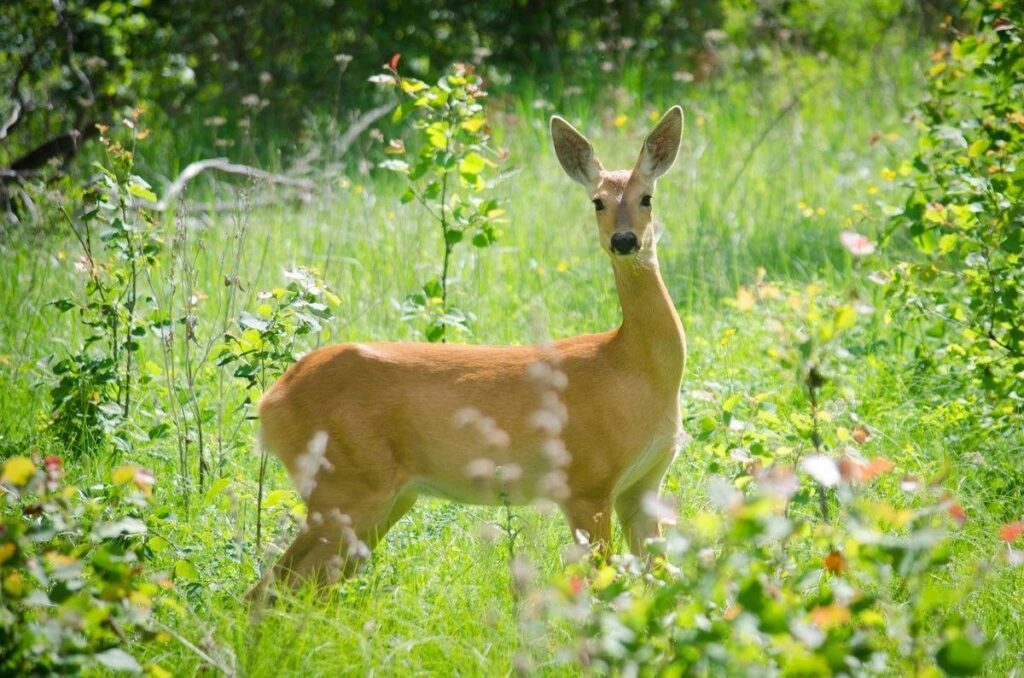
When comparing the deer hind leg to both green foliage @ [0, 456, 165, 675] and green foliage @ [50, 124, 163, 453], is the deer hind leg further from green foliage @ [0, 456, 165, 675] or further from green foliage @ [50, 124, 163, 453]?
green foliage @ [50, 124, 163, 453]

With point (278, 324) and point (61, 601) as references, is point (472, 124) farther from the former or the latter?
point (61, 601)

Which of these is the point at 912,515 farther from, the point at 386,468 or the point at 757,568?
the point at 386,468

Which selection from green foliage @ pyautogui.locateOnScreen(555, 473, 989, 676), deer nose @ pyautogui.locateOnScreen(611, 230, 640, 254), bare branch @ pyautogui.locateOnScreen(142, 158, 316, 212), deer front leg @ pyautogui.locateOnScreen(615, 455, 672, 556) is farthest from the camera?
bare branch @ pyautogui.locateOnScreen(142, 158, 316, 212)

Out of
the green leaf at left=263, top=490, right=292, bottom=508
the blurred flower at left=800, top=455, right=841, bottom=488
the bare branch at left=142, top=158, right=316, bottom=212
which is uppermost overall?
the bare branch at left=142, top=158, right=316, bottom=212

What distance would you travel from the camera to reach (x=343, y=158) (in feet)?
30.7

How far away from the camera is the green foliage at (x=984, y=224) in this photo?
4430 mm

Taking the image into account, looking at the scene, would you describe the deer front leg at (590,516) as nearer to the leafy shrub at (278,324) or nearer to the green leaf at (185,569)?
the leafy shrub at (278,324)

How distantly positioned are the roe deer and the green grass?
16 cm

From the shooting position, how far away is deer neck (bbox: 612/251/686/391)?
4.19 m

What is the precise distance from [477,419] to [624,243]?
72 cm

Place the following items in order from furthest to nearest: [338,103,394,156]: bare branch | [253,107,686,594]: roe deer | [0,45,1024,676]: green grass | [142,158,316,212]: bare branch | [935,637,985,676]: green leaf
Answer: [338,103,394,156]: bare branch → [142,158,316,212]: bare branch → [253,107,686,594]: roe deer → [0,45,1024,676]: green grass → [935,637,985,676]: green leaf

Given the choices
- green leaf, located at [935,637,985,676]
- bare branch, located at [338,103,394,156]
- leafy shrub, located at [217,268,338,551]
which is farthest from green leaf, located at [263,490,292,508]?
bare branch, located at [338,103,394,156]

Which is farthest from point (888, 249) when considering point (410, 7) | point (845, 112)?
point (410, 7)

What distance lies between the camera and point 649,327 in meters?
4.23
